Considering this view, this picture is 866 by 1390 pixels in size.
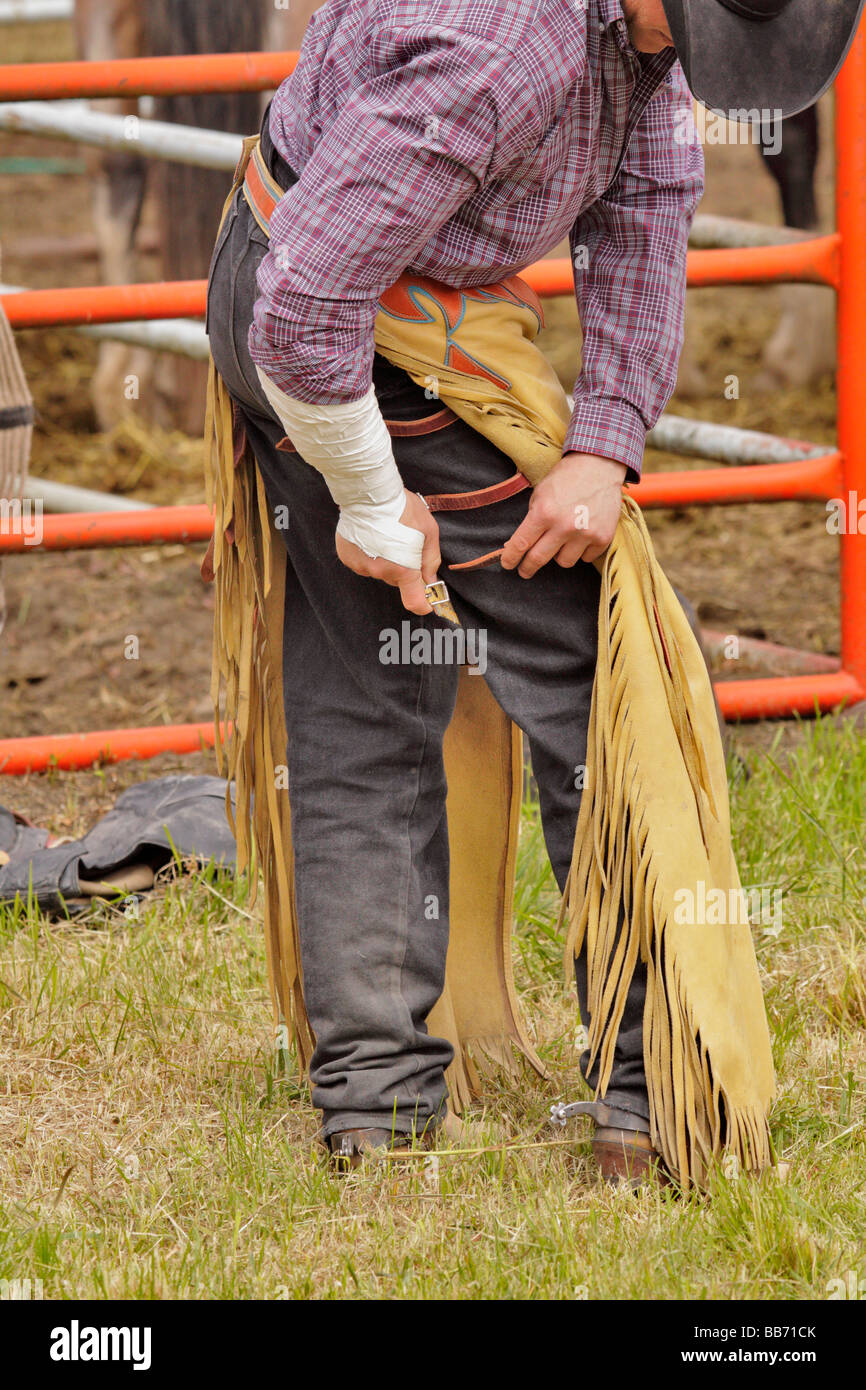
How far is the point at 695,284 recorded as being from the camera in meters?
2.90

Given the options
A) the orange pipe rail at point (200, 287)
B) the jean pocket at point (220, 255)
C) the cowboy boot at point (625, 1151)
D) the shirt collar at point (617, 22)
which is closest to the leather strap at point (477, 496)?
the jean pocket at point (220, 255)

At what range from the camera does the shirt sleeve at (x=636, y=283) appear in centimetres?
165

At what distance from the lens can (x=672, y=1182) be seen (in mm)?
1664

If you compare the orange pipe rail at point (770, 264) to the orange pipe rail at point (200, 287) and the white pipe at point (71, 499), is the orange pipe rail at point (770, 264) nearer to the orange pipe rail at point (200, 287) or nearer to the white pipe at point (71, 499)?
the orange pipe rail at point (200, 287)

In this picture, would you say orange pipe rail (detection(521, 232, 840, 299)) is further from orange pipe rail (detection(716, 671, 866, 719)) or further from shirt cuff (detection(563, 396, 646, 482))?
shirt cuff (detection(563, 396, 646, 482))

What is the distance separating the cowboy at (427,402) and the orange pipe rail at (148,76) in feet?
3.90

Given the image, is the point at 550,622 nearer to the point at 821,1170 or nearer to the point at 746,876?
the point at 821,1170

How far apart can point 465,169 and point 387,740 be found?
0.63 metres

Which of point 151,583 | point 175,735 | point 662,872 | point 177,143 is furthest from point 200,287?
point 662,872

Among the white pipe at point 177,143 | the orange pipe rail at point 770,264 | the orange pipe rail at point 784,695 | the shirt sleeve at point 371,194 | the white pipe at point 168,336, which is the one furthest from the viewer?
the white pipe at point 168,336

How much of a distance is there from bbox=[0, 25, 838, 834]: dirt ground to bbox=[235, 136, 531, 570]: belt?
1392 mm

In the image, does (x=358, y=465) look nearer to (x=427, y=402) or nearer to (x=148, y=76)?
(x=427, y=402)
